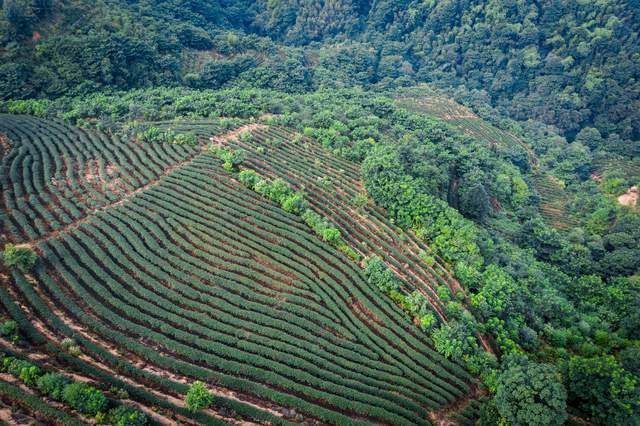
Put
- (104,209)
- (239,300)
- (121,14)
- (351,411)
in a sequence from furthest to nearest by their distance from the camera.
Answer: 1. (121,14)
2. (104,209)
3. (239,300)
4. (351,411)

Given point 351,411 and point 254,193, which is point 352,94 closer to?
point 254,193

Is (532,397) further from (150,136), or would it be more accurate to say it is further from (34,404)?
(150,136)

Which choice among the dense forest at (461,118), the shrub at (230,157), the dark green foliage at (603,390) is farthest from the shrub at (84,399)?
the dark green foliage at (603,390)

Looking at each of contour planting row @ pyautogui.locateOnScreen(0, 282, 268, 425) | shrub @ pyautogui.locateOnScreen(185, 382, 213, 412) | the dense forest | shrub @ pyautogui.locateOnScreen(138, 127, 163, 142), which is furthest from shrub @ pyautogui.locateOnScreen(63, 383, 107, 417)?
shrub @ pyautogui.locateOnScreen(138, 127, 163, 142)

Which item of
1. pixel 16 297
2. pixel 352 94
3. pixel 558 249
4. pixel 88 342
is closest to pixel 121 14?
pixel 352 94

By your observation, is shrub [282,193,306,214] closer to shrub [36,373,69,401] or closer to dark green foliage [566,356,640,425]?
shrub [36,373,69,401]

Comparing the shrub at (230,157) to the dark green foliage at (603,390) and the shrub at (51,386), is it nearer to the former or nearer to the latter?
the shrub at (51,386)

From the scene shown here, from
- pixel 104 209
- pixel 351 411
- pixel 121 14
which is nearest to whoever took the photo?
pixel 351 411
